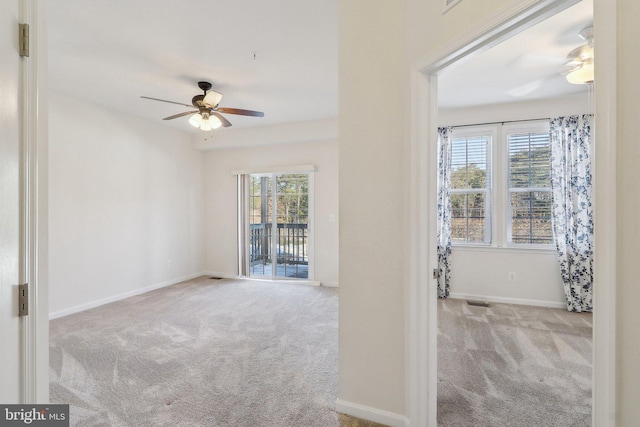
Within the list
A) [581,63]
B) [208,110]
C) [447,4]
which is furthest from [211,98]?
[581,63]

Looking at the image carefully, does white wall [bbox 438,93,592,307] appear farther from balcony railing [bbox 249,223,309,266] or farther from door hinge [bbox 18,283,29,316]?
door hinge [bbox 18,283,29,316]

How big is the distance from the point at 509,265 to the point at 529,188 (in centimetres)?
111

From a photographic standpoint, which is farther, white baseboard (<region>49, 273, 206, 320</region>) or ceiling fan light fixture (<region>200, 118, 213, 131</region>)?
white baseboard (<region>49, 273, 206, 320</region>)

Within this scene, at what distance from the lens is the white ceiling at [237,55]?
2223 mm

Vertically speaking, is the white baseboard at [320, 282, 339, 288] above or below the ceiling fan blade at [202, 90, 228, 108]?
below

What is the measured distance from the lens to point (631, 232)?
2.66ft

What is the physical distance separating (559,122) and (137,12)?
15.7 feet

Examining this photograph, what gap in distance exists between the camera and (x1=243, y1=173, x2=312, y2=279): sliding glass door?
216 inches

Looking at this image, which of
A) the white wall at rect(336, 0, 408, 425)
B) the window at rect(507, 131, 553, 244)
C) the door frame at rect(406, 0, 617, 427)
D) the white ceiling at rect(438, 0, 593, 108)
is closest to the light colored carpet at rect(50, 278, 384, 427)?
the white wall at rect(336, 0, 408, 425)

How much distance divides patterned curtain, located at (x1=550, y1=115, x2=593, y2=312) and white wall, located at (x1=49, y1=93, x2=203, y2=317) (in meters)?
5.84

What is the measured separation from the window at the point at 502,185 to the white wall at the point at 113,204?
184 inches

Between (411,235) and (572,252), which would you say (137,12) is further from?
(572,252)

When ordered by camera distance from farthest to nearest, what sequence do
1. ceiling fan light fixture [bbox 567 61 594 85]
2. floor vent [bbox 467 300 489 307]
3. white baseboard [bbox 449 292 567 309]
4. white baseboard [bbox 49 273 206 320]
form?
floor vent [bbox 467 300 489 307], white baseboard [bbox 449 292 567 309], white baseboard [bbox 49 273 206 320], ceiling fan light fixture [bbox 567 61 594 85]

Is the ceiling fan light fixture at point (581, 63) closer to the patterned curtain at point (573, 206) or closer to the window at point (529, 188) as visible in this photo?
the patterned curtain at point (573, 206)
